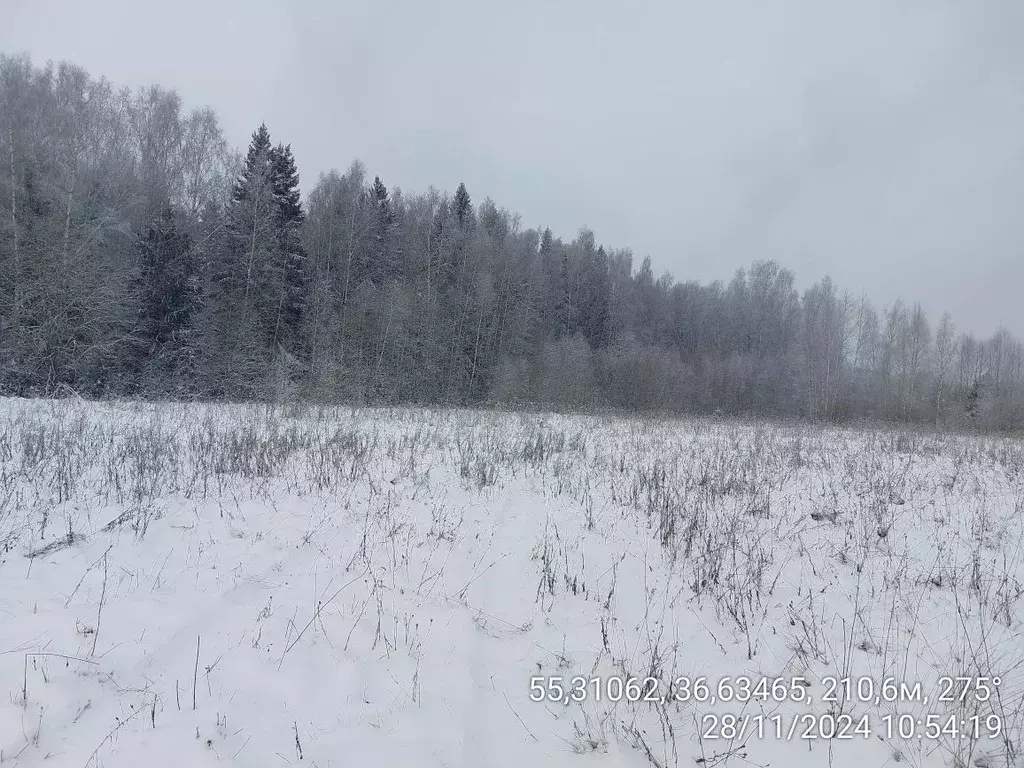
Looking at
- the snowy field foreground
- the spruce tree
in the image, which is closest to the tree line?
the spruce tree

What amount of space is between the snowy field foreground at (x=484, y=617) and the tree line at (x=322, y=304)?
9.45 metres

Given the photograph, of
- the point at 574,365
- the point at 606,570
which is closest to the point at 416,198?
the point at 574,365

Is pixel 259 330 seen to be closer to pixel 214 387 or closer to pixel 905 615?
pixel 214 387

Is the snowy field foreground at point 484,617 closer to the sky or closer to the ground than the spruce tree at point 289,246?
closer to the ground

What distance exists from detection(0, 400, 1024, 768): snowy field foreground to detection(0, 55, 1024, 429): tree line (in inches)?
372

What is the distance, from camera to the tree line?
1745 cm

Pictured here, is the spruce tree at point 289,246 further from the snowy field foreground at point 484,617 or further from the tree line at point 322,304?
the snowy field foreground at point 484,617

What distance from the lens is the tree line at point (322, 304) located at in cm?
1745

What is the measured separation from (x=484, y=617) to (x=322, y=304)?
2737cm

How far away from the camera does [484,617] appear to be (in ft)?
11.1

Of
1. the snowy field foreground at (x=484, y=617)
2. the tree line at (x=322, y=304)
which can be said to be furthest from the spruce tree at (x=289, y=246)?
the snowy field foreground at (x=484, y=617)

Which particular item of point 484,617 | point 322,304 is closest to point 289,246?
point 322,304

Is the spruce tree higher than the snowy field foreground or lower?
higher

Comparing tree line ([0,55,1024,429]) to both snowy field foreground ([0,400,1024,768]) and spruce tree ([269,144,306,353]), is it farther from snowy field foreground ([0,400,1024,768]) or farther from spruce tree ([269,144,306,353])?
snowy field foreground ([0,400,1024,768])
